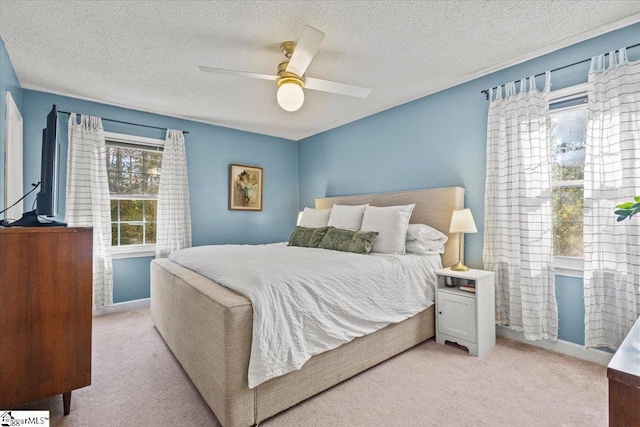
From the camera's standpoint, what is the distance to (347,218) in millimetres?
3590

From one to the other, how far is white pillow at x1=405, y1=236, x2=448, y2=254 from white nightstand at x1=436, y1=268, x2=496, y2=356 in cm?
29

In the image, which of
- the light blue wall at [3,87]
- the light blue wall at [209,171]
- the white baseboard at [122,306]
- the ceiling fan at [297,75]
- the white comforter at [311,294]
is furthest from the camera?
the white baseboard at [122,306]

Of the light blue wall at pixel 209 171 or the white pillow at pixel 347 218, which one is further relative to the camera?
the white pillow at pixel 347 218

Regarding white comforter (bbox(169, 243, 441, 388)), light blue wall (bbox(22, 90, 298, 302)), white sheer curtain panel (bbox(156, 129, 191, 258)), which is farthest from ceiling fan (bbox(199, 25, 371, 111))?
light blue wall (bbox(22, 90, 298, 302))

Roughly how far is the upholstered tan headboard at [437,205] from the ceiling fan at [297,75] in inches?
53.0

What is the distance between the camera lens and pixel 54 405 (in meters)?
1.85

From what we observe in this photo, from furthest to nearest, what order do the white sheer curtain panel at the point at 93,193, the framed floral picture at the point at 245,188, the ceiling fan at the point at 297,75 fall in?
the framed floral picture at the point at 245,188 < the white sheer curtain panel at the point at 93,193 < the ceiling fan at the point at 297,75

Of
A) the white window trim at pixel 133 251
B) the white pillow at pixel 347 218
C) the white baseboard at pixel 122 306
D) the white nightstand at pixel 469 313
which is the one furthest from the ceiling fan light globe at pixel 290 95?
the white baseboard at pixel 122 306

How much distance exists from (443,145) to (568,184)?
46.5 inches

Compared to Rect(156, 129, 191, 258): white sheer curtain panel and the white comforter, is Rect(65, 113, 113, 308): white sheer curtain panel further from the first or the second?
the white comforter

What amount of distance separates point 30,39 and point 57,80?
84 cm

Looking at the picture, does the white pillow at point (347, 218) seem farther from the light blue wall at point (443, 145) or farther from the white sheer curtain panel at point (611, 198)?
the white sheer curtain panel at point (611, 198)

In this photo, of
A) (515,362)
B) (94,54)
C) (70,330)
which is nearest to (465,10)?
→ (515,362)

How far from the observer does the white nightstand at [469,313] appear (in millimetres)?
2467
